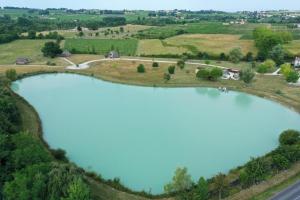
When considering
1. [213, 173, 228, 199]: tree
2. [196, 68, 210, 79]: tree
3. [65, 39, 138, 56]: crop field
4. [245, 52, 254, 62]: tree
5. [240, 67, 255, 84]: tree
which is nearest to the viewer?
[213, 173, 228, 199]: tree

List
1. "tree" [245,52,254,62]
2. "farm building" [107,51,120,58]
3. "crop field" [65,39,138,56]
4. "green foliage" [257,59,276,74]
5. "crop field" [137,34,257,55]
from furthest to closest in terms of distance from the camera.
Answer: "crop field" [65,39,138,56]
"crop field" [137,34,257,55]
"farm building" [107,51,120,58]
"tree" [245,52,254,62]
"green foliage" [257,59,276,74]

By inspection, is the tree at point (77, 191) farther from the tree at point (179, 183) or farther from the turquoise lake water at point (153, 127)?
the tree at point (179, 183)

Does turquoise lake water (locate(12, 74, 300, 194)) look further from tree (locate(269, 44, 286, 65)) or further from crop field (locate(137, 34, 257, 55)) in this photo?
crop field (locate(137, 34, 257, 55))

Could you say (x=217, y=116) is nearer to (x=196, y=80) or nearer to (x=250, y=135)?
(x=250, y=135)

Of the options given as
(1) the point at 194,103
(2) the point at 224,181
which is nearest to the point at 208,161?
(2) the point at 224,181

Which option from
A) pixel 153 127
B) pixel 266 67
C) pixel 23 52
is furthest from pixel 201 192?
pixel 23 52

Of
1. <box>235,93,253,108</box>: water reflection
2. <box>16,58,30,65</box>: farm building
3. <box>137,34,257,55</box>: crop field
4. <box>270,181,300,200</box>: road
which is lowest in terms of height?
<box>270,181,300,200</box>: road

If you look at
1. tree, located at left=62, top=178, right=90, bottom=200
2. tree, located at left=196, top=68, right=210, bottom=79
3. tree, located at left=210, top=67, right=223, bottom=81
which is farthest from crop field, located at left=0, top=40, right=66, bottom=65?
tree, located at left=62, top=178, right=90, bottom=200
